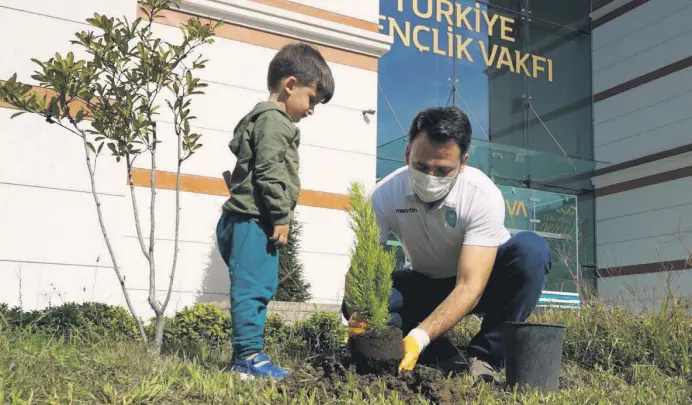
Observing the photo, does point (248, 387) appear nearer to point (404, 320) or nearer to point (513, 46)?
point (404, 320)

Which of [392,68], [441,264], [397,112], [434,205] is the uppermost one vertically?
[392,68]

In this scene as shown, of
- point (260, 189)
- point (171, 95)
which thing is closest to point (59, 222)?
point (171, 95)

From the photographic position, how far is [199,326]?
633 cm

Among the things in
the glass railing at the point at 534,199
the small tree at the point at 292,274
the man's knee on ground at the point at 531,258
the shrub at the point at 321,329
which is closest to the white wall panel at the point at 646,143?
the glass railing at the point at 534,199

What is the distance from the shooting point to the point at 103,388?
8.84ft

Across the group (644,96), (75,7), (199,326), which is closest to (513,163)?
(644,96)

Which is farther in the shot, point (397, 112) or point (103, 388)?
point (397, 112)

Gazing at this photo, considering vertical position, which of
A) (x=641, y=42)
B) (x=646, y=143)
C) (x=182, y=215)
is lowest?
(x=182, y=215)

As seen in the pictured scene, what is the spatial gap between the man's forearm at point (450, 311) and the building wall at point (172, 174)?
12.9 feet

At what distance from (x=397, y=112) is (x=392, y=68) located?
978mm

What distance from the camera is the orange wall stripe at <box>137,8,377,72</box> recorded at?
362 inches

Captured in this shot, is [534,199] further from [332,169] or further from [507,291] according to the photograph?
[507,291]

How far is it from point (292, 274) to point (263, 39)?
356 cm

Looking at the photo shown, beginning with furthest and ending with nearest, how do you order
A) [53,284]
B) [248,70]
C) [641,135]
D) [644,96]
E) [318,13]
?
[644,96] < [641,135] < [318,13] < [248,70] < [53,284]
